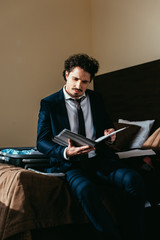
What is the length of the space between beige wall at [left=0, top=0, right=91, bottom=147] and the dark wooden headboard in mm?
816

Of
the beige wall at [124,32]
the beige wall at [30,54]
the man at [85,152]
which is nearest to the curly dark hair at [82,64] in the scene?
the man at [85,152]

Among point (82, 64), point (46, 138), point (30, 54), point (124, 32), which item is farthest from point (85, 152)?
point (30, 54)

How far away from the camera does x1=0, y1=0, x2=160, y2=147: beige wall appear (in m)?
3.59

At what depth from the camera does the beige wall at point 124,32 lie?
3230mm

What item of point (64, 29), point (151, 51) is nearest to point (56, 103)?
point (151, 51)

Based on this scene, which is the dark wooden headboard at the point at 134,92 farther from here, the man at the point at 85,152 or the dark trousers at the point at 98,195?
the dark trousers at the point at 98,195

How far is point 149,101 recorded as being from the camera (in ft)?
10.1

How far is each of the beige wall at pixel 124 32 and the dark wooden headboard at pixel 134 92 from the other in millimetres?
229

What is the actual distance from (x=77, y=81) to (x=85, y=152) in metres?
0.57

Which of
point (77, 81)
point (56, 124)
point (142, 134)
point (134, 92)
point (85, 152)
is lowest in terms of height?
point (142, 134)

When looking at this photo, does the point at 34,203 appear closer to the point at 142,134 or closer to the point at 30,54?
the point at 142,134

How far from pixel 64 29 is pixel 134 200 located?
3130 mm

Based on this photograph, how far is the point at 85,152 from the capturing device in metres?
1.68

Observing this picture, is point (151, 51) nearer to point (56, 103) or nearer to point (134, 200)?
point (56, 103)
